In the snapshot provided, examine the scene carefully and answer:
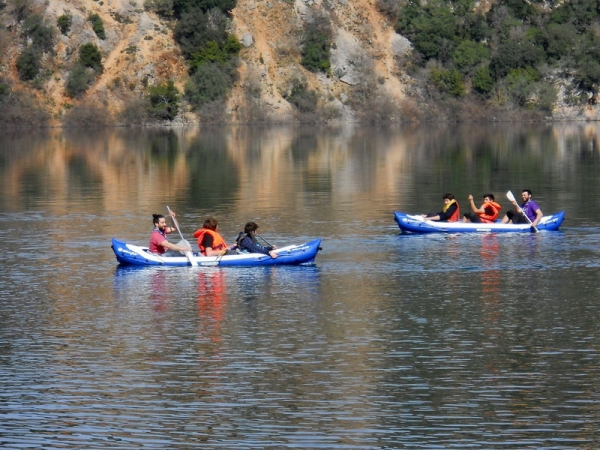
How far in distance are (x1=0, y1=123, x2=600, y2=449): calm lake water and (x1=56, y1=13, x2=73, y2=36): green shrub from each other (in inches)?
3094

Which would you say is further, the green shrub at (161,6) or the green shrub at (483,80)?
the green shrub at (483,80)

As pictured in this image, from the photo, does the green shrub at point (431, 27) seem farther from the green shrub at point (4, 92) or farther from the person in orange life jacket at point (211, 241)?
the person in orange life jacket at point (211, 241)

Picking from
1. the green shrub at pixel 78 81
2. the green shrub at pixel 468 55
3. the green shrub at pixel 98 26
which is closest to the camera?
the green shrub at pixel 78 81

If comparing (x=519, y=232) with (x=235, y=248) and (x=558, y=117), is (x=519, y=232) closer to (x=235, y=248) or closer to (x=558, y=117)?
(x=235, y=248)

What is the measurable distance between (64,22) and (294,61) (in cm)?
2471

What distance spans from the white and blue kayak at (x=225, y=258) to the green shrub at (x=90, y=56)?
9814cm

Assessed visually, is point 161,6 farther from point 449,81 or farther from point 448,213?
point 448,213

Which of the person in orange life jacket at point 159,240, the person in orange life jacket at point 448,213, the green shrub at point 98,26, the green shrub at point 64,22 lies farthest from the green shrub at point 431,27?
the person in orange life jacket at point 159,240

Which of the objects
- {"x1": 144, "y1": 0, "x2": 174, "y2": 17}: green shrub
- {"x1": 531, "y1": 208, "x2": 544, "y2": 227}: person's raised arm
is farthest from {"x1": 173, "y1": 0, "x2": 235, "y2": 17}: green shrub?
{"x1": 531, "y1": 208, "x2": 544, "y2": 227}: person's raised arm

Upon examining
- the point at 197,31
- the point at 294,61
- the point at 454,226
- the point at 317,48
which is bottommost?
the point at 454,226

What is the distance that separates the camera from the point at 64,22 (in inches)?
5276

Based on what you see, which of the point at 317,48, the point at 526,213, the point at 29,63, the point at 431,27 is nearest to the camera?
the point at 526,213

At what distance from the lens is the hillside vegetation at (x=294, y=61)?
132 metres

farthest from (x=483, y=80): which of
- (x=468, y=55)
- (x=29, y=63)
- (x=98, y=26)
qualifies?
(x=29, y=63)
